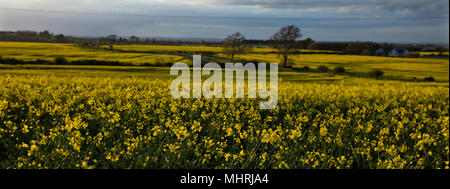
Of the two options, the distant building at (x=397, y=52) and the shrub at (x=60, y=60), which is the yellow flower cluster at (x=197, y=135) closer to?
the shrub at (x=60, y=60)

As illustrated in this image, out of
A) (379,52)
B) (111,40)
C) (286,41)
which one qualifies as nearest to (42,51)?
(111,40)

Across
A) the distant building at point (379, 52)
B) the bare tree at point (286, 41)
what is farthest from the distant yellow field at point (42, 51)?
the distant building at point (379, 52)

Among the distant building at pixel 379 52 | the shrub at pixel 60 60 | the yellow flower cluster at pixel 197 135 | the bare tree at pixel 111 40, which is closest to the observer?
the yellow flower cluster at pixel 197 135

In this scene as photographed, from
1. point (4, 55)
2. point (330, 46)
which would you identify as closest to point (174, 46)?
point (330, 46)

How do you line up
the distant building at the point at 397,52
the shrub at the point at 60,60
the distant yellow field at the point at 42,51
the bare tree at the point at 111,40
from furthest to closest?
the distant building at the point at 397,52
the bare tree at the point at 111,40
the shrub at the point at 60,60
the distant yellow field at the point at 42,51

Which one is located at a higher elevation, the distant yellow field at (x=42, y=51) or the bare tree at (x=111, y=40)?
the bare tree at (x=111, y=40)

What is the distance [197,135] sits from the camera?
5.20 metres

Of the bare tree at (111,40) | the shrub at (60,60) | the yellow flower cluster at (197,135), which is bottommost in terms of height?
the yellow flower cluster at (197,135)

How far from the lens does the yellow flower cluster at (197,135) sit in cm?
451

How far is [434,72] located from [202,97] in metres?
37.8

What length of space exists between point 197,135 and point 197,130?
538 millimetres

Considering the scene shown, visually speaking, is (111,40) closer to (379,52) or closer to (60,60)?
(60,60)

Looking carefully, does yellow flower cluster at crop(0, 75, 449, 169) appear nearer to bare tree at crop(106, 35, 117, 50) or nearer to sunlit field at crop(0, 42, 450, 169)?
sunlit field at crop(0, 42, 450, 169)

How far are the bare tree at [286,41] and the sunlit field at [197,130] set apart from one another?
28.9 m
